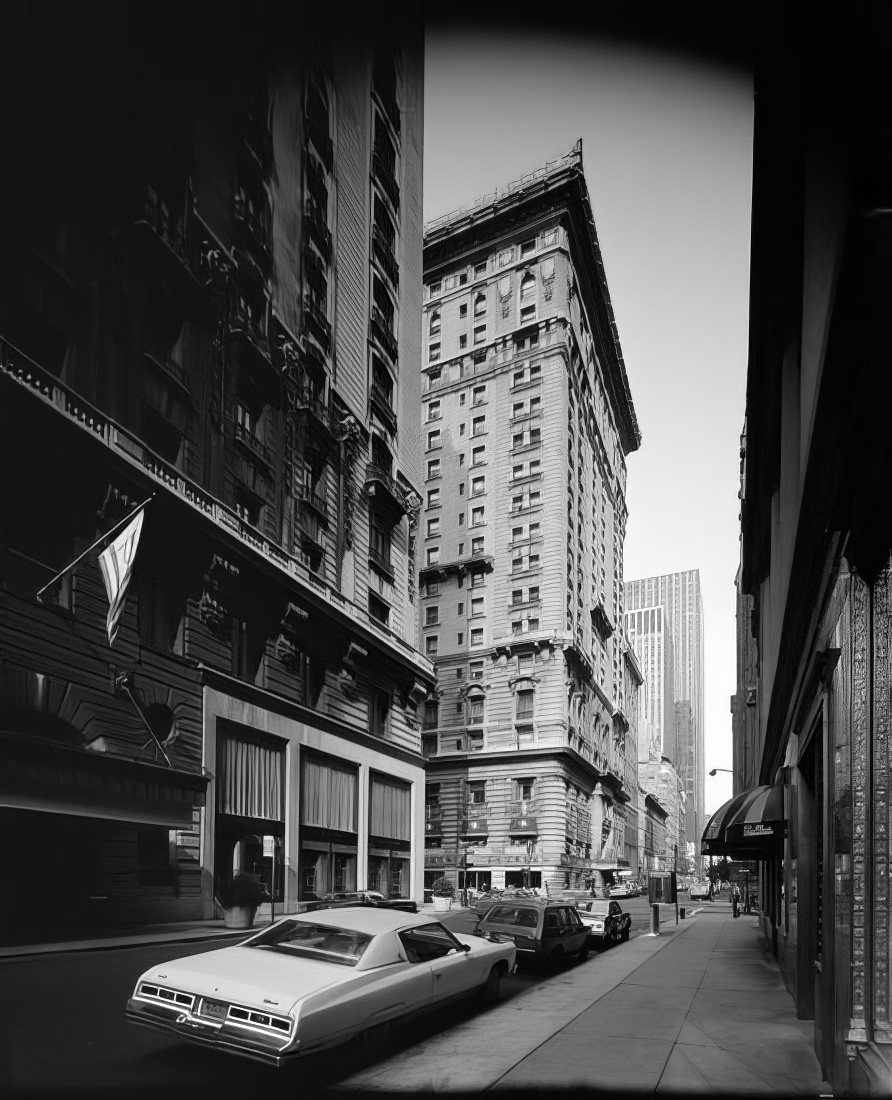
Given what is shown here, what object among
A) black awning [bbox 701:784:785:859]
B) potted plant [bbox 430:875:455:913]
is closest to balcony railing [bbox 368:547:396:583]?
potted plant [bbox 430:875:455:913]

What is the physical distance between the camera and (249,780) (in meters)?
10.7

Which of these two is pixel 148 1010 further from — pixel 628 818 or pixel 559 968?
pixel 628 818

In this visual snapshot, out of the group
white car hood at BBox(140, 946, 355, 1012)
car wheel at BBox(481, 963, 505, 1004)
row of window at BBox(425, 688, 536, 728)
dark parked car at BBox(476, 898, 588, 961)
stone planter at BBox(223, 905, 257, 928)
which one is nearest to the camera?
white car hood at BBox(140, 946, 355, 1012)

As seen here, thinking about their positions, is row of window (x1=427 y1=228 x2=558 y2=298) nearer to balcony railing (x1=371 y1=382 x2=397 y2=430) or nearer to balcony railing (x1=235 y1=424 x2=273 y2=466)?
balcony railing (x1=371 y1=382 x2=397 y2=430)

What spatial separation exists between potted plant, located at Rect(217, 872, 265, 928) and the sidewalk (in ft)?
5.82

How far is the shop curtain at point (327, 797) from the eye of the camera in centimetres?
1156

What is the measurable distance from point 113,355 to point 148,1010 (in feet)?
18.9

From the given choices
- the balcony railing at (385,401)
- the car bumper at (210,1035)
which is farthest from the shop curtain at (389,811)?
the balcony railing at (385,401)

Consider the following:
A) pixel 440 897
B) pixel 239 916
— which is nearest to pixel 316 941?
pixel 239 916

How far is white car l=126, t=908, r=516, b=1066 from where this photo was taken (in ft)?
28.4

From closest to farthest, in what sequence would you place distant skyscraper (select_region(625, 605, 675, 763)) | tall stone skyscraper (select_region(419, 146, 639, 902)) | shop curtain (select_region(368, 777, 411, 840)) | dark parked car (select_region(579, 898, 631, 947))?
shop curtain (select_region(368, 777, 411, 840)) → tall stone skyscraper (select_region(419, 146, 639, 902)) → dark parked car (select_region(579, 898, 631, 947)) → distant skyscraper (select_region(625, 605, 675, 763))

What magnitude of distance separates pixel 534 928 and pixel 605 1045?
807 centimetres

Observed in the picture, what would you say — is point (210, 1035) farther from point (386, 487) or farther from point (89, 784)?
point (386, 487)

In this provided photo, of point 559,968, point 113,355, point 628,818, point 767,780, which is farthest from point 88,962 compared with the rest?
point 628,818
